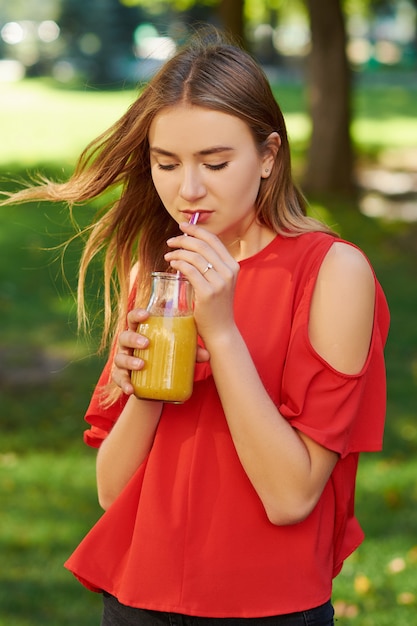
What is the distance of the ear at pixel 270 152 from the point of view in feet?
7.84

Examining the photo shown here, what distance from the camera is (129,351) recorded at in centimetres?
230

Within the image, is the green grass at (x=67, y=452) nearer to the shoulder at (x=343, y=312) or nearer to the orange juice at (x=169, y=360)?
the orange juice at (x=169, y=360)

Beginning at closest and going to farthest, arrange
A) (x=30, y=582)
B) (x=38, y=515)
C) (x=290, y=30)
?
(x=30, y=582), (x=38, y=515), (x=290, y=30)

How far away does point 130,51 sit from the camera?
44281 millimetres

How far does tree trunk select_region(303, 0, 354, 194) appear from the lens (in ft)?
51.4

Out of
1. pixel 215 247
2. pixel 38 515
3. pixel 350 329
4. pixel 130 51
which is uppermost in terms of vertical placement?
pixel 215 247

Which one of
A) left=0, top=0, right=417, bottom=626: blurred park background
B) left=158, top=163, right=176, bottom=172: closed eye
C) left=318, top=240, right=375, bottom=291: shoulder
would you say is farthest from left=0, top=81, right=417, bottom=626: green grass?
left=318, top=240, right=375, bottom=291: shoulder

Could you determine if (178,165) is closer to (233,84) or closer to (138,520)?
(233,84)

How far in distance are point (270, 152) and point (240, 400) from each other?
610 millimetres

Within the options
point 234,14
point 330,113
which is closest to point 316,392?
point 330,113

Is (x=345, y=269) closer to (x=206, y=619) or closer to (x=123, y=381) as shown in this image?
(x=123, y=381)

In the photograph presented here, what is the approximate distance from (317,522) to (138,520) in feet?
1.29

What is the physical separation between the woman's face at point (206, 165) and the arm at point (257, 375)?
0.12m

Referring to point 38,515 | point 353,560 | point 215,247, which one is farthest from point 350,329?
point 38,515
